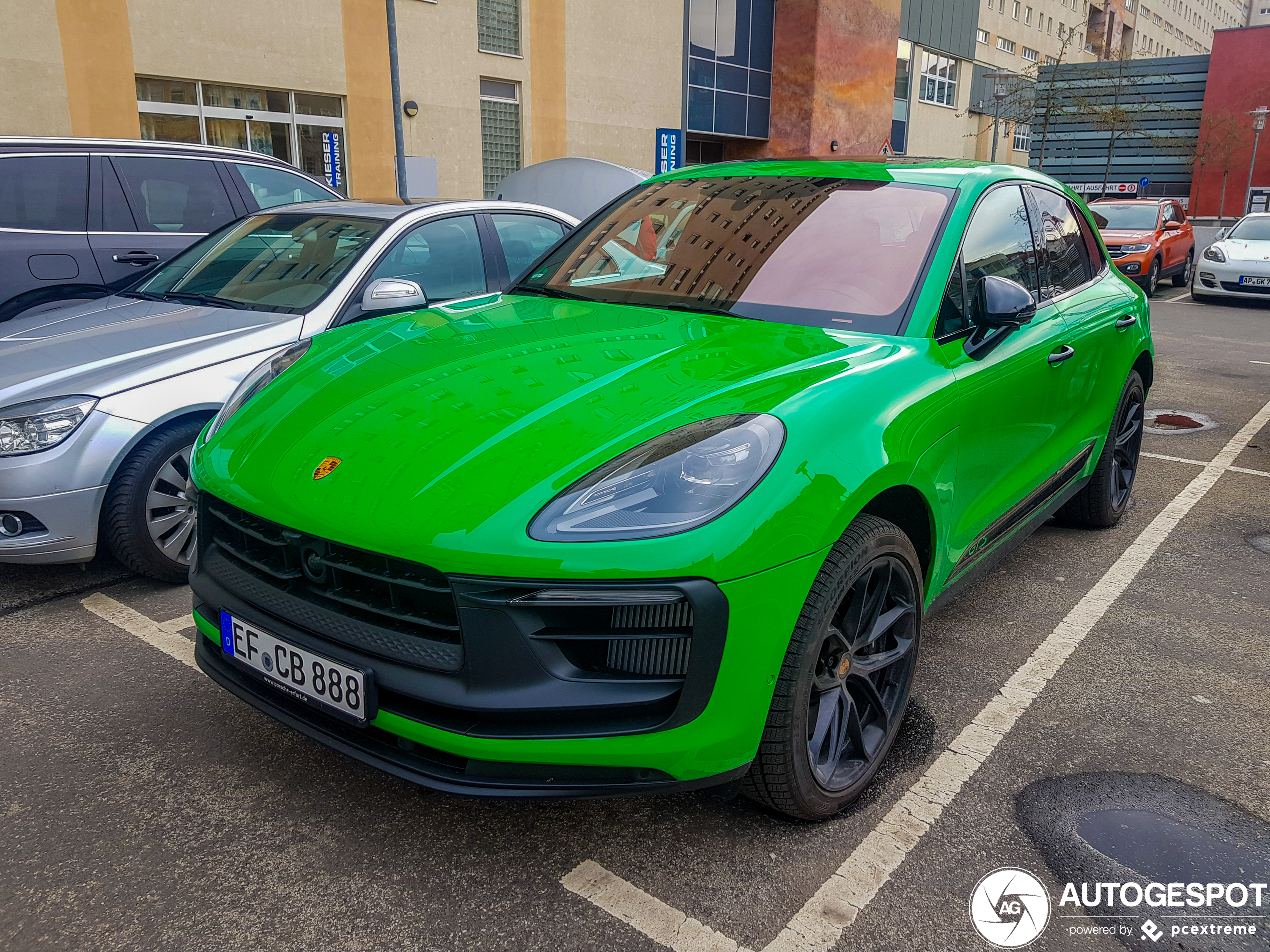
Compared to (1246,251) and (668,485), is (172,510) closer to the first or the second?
(668,485)

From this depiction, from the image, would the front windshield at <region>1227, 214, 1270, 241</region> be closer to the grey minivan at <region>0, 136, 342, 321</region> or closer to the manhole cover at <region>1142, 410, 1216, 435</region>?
the manhole cover at <region>1142, 410, 1216, 435</region>

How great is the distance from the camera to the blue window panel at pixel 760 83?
27703 millimetres

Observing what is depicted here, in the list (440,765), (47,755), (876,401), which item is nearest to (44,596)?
(47,755)

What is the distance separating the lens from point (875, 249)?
3.06 meters

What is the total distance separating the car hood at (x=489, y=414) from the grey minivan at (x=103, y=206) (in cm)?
331

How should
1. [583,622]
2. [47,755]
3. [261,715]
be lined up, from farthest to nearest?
[261,715] < [47,755] < [583,622]

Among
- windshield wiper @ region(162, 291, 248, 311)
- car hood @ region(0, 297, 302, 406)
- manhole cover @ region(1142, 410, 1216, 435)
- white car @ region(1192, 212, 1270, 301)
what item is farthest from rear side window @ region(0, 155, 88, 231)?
white car @ region(1192, 212, 1270, 301)

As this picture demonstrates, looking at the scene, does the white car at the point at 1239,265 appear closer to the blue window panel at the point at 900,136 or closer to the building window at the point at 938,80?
the blue window panel at the point at 900,136

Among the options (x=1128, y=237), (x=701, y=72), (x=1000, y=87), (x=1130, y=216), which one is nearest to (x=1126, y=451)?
(x=1128, y=237)

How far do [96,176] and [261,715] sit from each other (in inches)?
169

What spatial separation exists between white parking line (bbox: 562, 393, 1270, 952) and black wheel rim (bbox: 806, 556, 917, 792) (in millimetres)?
165

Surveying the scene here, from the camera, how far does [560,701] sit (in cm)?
196

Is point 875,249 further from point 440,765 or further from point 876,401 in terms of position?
point 440,765

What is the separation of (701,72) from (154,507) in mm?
24405
